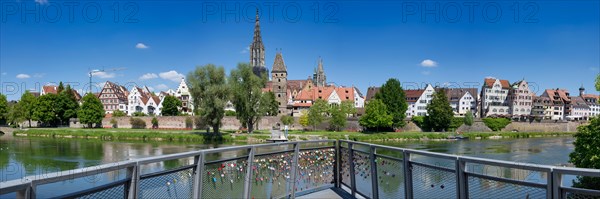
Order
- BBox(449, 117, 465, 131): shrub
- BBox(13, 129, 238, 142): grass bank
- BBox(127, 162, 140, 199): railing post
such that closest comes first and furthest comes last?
BBox(127, 162, 140, 199): railing post
BBox(13, 129, 238, 142): grass bank
BBox(449, 117, 465, 131): shrub

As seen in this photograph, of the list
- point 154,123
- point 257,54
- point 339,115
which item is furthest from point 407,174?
point 257,54

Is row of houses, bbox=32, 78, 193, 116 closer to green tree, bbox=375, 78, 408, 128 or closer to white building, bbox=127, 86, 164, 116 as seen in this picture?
white building, bbox=127, 86, 164, 116

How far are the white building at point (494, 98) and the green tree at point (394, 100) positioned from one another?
28530mm

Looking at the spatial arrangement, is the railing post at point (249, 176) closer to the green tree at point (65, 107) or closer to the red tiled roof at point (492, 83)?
the green tree at point (65, 107)

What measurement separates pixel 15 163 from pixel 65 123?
51552 mm

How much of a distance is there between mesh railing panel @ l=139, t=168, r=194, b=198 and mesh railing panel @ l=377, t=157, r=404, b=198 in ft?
8.04

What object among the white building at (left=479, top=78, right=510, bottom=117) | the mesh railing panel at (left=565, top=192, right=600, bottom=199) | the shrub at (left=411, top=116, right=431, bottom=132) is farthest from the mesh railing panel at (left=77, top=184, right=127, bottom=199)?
the white building at (left=479, top=78, right=510, bottom=117)

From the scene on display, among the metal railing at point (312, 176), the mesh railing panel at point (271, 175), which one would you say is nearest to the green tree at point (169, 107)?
the metal railing at point (312, 176)

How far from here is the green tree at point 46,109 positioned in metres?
65.9

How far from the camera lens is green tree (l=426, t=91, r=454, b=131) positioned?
65.6 meters

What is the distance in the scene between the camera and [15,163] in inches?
989

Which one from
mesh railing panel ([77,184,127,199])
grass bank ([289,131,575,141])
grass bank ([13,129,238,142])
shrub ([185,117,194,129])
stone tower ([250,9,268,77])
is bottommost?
grass bank ([289,131,575,141])

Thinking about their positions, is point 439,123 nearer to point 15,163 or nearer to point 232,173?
point 15,163

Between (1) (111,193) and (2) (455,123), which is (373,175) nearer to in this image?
(1) (111,193)
